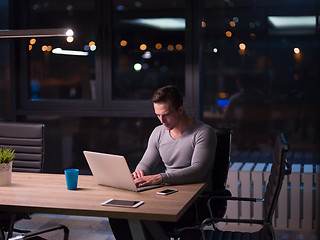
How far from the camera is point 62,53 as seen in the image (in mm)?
5605

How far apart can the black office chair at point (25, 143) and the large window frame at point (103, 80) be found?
1.31 m

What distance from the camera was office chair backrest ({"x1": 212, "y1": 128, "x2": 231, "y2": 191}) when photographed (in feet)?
12.3

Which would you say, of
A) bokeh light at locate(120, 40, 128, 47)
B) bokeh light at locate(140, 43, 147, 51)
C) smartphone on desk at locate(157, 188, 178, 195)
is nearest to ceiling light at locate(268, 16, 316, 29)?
bokeh light at locate(140, 43, 147, 51)

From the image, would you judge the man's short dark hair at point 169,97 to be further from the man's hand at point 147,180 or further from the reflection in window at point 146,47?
the reflection in window at point 146,47

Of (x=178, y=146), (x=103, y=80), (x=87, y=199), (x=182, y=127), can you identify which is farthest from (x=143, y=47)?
(x=87, y=199)

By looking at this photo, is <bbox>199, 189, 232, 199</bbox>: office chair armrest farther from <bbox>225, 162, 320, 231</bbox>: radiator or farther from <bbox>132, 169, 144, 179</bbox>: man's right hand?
<bbox>225, 162, 320, 231</bbox>: radiator

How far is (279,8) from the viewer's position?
16.7 feet

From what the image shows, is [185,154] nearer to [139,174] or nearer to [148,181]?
[139,174]

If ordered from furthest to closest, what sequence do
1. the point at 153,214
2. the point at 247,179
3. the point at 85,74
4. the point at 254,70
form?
the point at 85,74, the point at 254,70, the point at 247,179, the point at 153,214

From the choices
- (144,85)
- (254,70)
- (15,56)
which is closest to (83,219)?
(144,85)

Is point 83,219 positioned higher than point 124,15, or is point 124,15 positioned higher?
point 124,15

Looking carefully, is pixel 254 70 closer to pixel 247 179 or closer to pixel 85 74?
pixel 247 179

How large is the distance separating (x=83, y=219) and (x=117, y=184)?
222 cm

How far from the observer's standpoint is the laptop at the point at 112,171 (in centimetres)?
299
